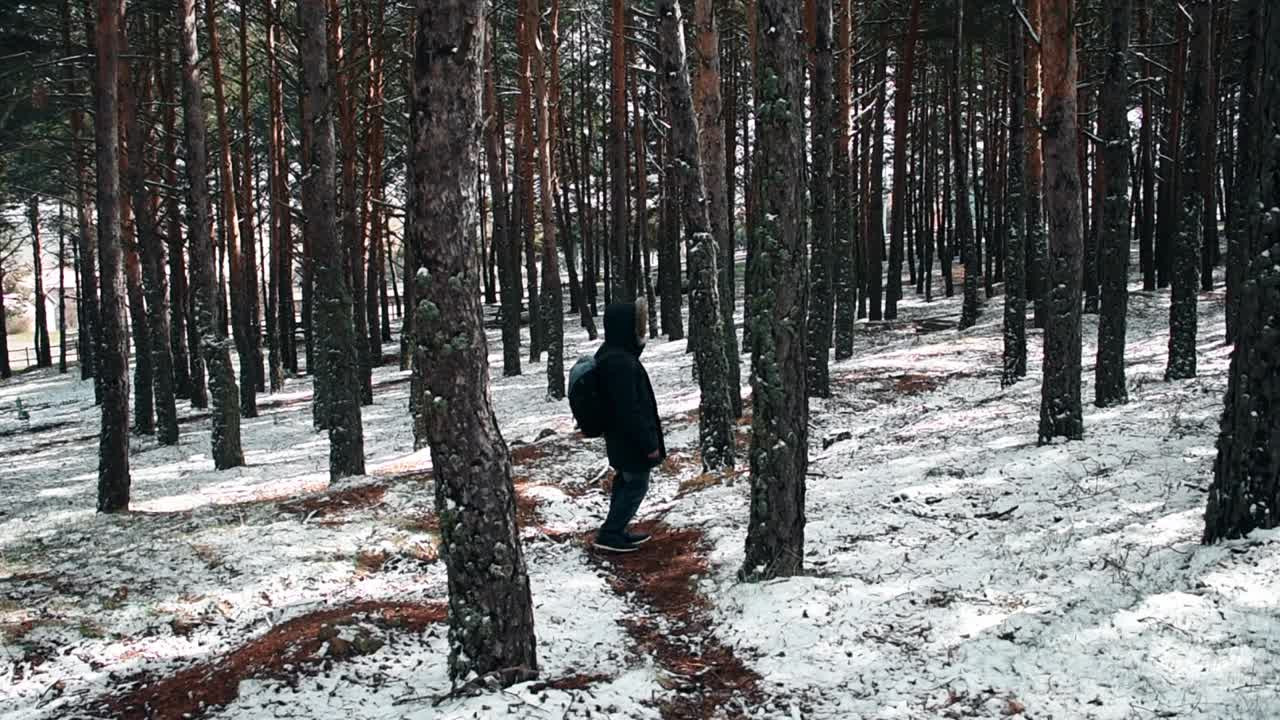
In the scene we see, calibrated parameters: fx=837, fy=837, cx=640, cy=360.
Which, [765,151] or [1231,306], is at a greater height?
[765,151]

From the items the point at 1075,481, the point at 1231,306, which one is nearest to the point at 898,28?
the point at 1231,306

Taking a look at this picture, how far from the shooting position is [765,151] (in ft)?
19.3

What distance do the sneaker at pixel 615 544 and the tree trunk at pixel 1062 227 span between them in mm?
4873

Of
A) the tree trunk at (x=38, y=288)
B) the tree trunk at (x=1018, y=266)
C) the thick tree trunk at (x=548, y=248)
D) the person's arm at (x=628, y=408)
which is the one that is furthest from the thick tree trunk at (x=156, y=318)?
the tree trunk at (x=38, y=288)

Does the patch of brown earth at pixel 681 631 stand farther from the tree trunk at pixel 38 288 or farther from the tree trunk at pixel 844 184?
the tree trunk at pixel 38 288

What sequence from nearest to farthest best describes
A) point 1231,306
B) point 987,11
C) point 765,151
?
point 765,151 < point 1231,306 < point 987,11

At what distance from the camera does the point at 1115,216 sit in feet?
36.5

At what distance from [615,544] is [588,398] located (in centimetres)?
143

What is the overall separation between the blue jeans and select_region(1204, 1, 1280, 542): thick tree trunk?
4.27 m

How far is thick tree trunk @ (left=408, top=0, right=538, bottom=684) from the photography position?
438 centimetres

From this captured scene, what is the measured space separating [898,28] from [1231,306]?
14.1 metres

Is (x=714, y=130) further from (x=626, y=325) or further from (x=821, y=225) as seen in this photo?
(x=626, y=325)

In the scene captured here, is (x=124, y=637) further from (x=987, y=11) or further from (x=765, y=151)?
(x=987, y=11)

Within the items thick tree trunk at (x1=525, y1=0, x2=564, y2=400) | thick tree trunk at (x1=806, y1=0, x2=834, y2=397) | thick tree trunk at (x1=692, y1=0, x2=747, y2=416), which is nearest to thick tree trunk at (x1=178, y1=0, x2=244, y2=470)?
thick tree trunk at (x1=525, y1=0, x2=564, y2=400)
